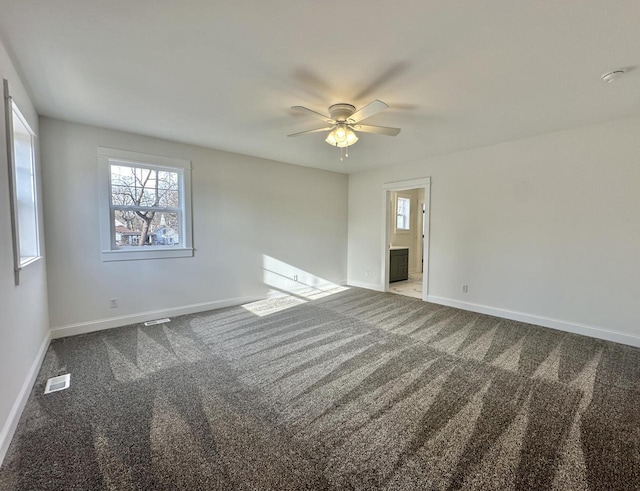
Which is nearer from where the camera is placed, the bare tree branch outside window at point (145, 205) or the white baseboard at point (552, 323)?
the white baseboard at point (552, 323)

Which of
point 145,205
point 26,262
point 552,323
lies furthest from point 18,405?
point 552,323

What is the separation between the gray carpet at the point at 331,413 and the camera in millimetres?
1555

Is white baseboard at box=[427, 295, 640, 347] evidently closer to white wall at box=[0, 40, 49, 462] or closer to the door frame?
the door frame

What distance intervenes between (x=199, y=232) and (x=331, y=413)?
3343 millimetres

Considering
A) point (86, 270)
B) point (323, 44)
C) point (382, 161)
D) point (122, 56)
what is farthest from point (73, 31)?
point (382, 161)

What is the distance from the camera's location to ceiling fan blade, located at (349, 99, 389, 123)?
2.30m

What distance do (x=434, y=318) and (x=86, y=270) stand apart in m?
4.66

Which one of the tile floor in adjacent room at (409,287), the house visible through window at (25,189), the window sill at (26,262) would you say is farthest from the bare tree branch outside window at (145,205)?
the tile floor in adjacent room at (409,287)

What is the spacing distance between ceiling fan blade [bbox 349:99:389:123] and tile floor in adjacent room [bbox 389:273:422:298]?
3.85m

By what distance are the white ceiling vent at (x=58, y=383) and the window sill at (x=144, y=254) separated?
156cm

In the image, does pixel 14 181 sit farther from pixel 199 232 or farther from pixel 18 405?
pixel 199 232

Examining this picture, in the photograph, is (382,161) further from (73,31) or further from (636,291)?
(73,31)

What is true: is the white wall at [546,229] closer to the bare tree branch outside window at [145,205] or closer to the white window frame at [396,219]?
the white window frame at [396,219]

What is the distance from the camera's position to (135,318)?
12.8ft
